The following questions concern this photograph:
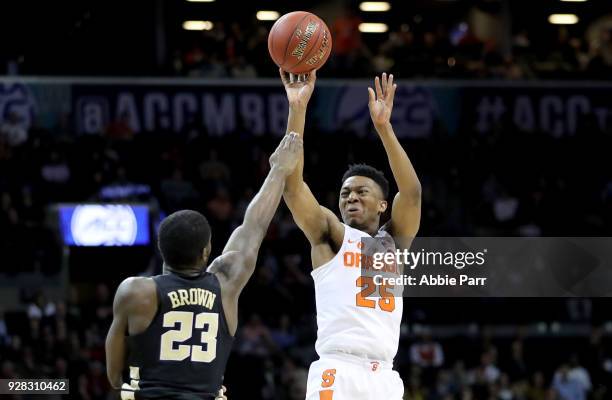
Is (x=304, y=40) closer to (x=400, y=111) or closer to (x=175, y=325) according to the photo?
(x=175, y=325)

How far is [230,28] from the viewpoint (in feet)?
73.3

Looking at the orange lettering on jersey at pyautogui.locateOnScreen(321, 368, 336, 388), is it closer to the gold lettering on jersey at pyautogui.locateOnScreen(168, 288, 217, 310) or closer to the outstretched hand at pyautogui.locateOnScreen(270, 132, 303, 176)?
the outstretched hand at pyautogui.locateOnScreen(270, 132, 303, 176)

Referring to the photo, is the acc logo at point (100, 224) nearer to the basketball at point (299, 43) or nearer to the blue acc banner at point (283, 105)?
the blue acc banner at point (283, 105)

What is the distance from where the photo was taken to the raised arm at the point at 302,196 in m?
7.70

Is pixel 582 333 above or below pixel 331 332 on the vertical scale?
below

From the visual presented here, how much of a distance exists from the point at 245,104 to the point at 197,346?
49.4 ft

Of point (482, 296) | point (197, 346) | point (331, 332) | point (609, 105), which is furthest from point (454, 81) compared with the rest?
point (197, 346)

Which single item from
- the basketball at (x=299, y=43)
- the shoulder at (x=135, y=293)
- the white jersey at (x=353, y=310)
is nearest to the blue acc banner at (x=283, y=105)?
the basketball at (x=299, y=43)

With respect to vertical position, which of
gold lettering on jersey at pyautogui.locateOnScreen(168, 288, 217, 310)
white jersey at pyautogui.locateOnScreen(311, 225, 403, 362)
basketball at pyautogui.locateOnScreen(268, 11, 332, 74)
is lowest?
white jersey at pyautogui.locateOnScreen(311, 225, 403, 362)

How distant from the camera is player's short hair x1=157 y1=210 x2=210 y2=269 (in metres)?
5.77

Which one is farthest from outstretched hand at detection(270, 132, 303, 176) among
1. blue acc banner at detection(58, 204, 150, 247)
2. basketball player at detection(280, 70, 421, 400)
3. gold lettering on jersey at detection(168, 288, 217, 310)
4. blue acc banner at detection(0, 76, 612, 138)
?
blue acc banner at detection(0, 76, 612, 138)

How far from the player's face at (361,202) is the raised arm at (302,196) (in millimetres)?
138

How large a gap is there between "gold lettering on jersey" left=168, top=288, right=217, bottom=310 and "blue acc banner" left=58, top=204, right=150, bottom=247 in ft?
41.6

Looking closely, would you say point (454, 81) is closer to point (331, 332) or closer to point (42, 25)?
point (42, 25)
